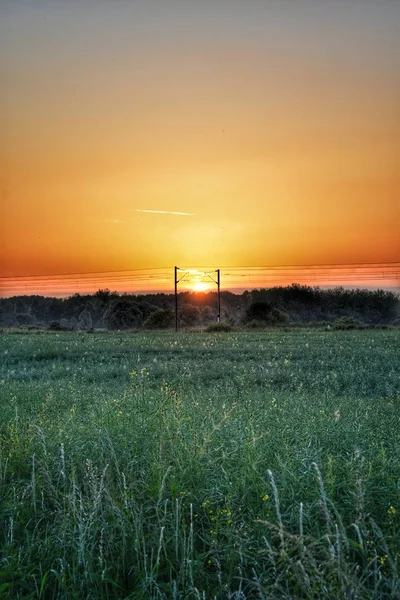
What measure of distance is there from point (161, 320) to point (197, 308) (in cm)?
1528

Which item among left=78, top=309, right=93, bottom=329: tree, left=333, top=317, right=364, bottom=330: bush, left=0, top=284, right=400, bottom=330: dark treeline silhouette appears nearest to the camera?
left=333, top=317, right=364, bottom=330: bush

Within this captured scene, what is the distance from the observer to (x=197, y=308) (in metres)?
66.2

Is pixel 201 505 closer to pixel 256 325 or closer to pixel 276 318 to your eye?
pixel 256 325

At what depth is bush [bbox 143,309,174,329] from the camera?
166 feet

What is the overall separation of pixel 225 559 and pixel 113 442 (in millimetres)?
2345

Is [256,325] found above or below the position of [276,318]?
below

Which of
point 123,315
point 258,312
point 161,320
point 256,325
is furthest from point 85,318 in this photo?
point 256,325

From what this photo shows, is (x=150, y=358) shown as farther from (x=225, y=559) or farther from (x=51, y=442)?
(x=225, y=559)

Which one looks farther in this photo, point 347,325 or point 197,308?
point 197,308

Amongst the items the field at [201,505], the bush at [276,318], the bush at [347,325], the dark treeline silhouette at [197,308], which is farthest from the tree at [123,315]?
the field at [201,505]

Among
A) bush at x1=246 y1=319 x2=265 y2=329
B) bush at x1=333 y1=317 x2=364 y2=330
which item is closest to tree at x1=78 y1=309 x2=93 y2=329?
bush at x1=246 y1=319 x2=265 y2=329

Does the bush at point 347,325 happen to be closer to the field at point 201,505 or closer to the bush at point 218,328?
the bush at point 218,328

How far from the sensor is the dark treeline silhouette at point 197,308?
59.9 metres

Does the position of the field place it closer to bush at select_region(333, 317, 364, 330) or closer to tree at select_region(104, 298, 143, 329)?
bush at select_region(333, 317, 364, 330)
